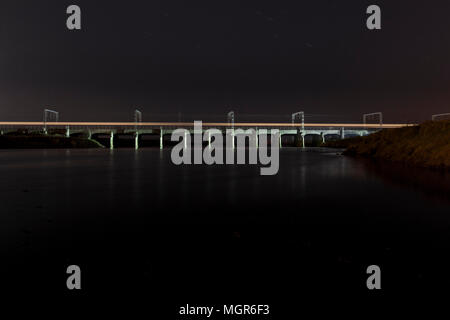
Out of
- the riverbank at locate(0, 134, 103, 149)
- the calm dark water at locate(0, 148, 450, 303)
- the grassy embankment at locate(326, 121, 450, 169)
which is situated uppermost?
the riverbank at locate(0, 134, 103, 149)

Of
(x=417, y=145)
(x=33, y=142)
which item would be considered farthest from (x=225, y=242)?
(x=33, y=142)

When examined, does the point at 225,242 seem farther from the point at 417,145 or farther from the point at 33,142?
the point at 33,142

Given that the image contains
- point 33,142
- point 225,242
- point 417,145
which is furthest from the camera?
point 33,142

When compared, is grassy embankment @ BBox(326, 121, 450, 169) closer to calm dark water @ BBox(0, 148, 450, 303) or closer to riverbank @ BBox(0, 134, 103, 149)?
calm dark water @ BBox(0, 148, 450, 303)

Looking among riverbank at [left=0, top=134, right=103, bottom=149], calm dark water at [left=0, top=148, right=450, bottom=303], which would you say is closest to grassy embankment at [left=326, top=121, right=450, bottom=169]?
calm dark water at [left=0, top=148, right=450, bottom=303]

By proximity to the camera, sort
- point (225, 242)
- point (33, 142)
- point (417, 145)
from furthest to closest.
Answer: point (33, 142) → point (417, 145) → point (225, 242)

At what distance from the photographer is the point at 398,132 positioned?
43000mm

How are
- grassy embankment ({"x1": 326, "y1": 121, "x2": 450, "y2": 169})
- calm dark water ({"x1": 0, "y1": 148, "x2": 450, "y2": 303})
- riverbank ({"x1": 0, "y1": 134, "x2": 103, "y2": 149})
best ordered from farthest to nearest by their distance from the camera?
riverbank ({"x1": 0, "y1": 134, "x2": 103, "y2": 149}), grassy embankment ({"x1": 326, "y1": 121, "x2": 450, "y2": 169}), calm dark water ({"x1": 0, "y1": 148, "x2": 450, "y2": 303})

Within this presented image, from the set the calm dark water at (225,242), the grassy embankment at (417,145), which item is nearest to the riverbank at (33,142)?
the grassy embankment at (417,145)

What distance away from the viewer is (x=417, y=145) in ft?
117

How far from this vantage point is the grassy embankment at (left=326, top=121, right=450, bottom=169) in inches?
1174

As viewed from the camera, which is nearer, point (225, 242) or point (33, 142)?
point (225, 242)

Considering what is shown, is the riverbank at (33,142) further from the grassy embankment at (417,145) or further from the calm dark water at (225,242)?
the calm dark water at (225,242)

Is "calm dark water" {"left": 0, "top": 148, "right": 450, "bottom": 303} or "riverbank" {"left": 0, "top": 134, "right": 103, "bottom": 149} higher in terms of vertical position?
"riverbank" {"left": 0, "top": 134, "right": 103, "bottom": 149}
